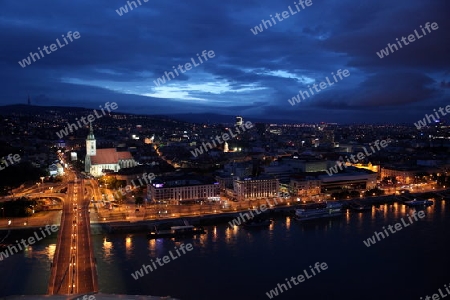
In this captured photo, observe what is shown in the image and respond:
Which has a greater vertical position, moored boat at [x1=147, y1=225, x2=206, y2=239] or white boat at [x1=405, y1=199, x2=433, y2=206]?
white boat at [x1=405, y1=199, x2=433, y2=206]

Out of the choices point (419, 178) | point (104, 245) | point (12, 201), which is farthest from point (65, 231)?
point (419, 178)

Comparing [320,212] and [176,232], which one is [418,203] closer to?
[320,212]

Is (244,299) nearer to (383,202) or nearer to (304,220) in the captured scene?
(304,220)

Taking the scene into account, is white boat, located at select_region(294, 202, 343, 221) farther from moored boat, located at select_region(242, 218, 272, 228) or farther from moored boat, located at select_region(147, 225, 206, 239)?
moored boat, located at select_region(147, 225, 206, 239)

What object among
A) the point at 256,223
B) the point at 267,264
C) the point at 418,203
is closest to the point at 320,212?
the point at 256,223

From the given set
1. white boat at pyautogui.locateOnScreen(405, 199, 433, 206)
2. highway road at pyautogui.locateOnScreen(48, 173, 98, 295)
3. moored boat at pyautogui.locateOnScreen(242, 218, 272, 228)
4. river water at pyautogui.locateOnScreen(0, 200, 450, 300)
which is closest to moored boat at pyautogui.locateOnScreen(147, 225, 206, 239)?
river water at pyautogui.locateOnScreen(0, 200, 450, 300)
